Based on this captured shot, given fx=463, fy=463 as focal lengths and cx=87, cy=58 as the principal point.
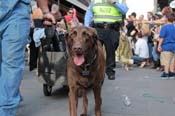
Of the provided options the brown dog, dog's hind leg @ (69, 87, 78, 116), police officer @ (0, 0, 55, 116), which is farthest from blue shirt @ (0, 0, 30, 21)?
dog's hind leg @ (69, 87, 78, 116)

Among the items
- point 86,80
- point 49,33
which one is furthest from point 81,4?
point 86,80

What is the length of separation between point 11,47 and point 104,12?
467 cm

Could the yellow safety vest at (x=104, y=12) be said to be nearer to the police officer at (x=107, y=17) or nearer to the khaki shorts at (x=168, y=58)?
the police officer at (x=107, y=17)

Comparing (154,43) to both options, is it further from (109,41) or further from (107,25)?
(107,25)

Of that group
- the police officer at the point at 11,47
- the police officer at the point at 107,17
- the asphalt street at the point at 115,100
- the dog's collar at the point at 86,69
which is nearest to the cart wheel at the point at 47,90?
the asphalt street at the point at 115,100

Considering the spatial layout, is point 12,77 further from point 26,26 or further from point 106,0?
point 106,0

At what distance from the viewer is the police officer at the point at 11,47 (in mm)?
4797

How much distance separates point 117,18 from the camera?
9359 millimetres

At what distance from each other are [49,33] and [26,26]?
8.06ft

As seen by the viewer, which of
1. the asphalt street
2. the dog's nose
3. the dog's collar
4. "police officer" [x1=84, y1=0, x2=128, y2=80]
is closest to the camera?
the dog's nose

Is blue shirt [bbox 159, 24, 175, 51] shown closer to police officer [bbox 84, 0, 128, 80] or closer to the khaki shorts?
the khaki shorts

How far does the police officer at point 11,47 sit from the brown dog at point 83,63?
564mm

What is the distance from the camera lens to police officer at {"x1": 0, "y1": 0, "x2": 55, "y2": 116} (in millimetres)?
4797

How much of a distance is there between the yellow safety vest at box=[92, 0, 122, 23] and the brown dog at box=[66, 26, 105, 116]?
3.60 m
